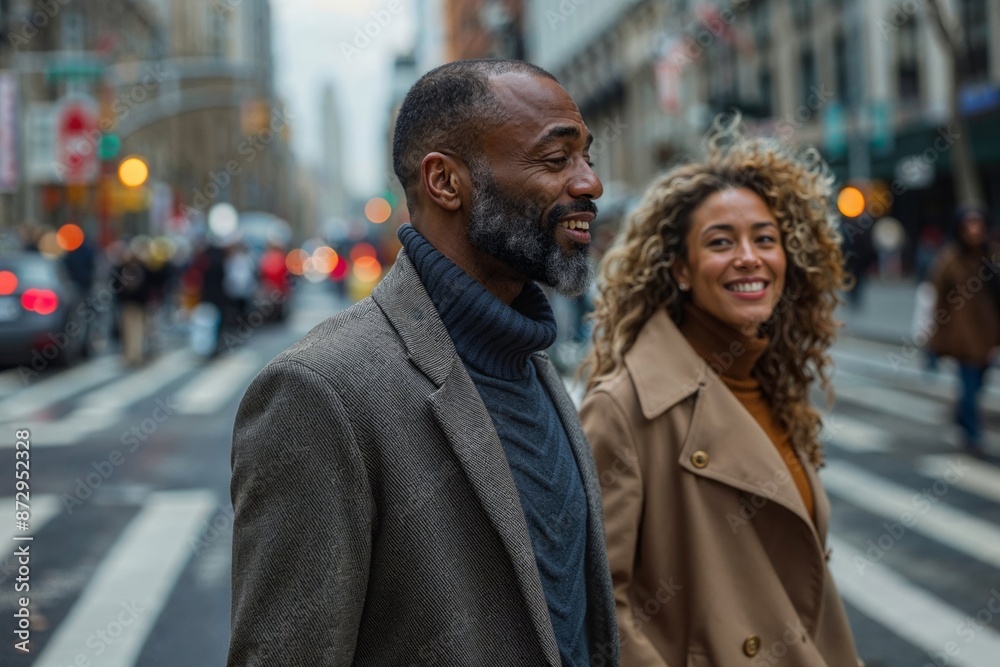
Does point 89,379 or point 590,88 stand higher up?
point 590,88

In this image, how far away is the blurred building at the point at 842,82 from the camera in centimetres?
2847

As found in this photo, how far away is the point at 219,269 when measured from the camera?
62.5ft

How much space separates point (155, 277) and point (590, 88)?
44.8m

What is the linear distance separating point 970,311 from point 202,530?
6495mm

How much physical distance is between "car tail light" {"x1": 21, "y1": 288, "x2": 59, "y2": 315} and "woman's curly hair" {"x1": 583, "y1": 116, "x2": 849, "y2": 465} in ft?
44.5

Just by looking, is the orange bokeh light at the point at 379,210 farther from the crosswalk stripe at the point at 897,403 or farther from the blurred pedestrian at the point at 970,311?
the blurred pedestrian at the point at 970,311

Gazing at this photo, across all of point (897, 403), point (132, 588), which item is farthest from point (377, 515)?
point (897, 403)

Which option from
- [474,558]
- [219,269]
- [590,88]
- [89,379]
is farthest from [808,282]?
[590,88]

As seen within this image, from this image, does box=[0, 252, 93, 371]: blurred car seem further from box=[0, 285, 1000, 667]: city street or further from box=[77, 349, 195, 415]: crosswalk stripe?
box=[0, 285, 1000, 667]: city street

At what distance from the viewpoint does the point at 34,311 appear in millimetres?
15375

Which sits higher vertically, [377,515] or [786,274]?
[786,274]

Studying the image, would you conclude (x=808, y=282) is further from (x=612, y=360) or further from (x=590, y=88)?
(x=590, y=88)

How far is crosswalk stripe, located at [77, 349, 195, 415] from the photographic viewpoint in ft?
42.8

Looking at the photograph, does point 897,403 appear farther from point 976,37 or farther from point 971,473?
point 976,37
